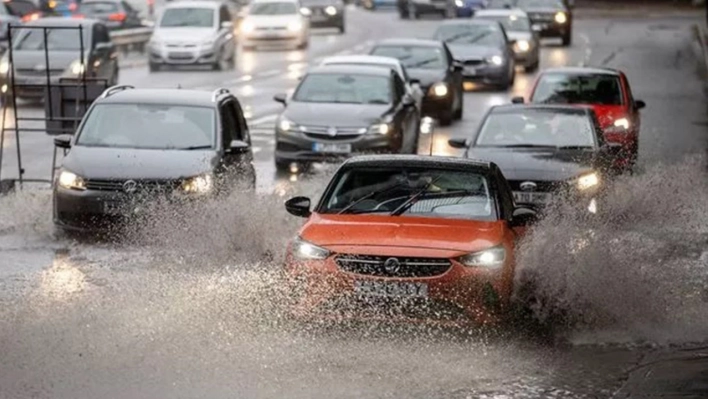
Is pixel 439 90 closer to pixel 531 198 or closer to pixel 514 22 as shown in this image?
pixel 531 198

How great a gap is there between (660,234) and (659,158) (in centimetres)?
792

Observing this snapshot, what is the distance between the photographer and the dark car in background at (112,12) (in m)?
48.3

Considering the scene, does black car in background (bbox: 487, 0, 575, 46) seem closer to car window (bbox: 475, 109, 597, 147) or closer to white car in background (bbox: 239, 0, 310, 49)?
white car in background (bbox: 239, 0, 310, 49)

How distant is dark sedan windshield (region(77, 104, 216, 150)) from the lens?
1762 centimetres

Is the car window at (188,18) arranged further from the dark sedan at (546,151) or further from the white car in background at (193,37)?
the dark sedan at (546,151)

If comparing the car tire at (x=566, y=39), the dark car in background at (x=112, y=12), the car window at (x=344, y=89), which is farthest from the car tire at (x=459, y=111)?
the car tire at (x=566, y=39)

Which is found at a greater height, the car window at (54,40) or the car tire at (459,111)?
the car window at (54,40)

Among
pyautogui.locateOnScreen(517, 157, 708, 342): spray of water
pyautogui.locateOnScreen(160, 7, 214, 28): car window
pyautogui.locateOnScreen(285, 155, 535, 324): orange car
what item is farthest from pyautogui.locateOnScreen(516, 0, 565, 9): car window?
pyautogui.locateOnScreen(285, 155, 535, 324): orange car

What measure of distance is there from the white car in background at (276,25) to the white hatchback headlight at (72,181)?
3240 centimetres

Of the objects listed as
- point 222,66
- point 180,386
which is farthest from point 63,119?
point 222,66

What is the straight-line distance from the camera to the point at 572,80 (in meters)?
25.6

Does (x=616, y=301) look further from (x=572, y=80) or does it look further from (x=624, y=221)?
(x=572, y=80)

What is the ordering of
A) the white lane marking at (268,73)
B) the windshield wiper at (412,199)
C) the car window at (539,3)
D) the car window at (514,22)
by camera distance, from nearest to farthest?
the windshield wiper at (412,199), the white lane marking at (268,73), the car window at (514,22), the car window at (539,3)

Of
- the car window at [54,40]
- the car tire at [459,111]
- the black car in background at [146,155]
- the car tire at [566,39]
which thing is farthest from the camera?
the car tire at [566,39]
